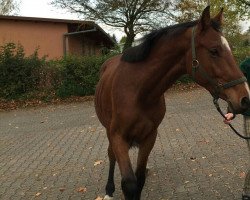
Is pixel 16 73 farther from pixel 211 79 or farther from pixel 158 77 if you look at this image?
pixel 211 79

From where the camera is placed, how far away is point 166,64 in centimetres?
364

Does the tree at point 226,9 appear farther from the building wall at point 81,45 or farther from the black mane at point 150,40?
the black mane at point 150,40

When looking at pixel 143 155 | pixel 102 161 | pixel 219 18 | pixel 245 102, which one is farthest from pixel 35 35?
pixel 245 102

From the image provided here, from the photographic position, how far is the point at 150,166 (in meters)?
6.26

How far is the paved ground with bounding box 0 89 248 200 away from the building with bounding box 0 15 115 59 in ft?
36.7

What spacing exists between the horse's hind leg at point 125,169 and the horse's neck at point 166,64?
0.54 m

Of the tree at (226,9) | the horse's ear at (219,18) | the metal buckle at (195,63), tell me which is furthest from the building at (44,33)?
the metal buckle at (195,63)

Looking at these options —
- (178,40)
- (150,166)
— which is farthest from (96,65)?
(178,40)

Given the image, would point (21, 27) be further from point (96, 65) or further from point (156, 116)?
point (156, 116)

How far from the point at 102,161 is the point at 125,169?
3.02m

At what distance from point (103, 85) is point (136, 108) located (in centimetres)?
98

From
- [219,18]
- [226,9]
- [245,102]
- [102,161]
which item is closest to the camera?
[245,102]

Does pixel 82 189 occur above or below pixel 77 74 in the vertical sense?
below

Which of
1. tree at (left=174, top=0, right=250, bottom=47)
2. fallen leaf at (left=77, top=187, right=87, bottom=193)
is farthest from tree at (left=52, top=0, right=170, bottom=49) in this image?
fallen leaf at (left=77, top=187, right=87, bottom=193)
